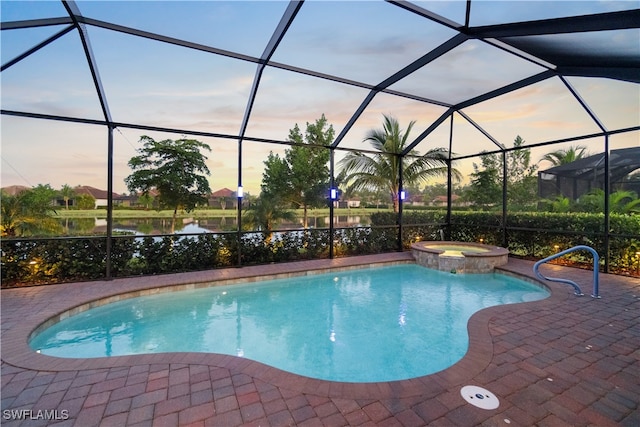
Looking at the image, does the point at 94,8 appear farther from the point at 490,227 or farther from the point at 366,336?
the point at 490,227

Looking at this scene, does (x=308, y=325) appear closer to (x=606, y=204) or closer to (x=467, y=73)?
(x=467, y=73)

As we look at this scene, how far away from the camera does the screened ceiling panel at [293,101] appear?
6352mm

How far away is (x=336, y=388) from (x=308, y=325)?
7.82 feet

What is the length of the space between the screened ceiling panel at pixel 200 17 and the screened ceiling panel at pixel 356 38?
45 cm

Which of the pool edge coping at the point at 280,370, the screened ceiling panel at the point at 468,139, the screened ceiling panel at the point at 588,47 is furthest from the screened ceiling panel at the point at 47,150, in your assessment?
the screened ceiling panel at the point at 468,139

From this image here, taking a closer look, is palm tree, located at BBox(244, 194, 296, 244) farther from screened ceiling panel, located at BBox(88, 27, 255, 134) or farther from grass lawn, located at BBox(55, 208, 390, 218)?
screened ceiling panel, located at BBox(88, 27, 255, 134)

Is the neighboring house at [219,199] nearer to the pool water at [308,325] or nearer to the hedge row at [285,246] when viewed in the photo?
→ the hedge row at [285,246]

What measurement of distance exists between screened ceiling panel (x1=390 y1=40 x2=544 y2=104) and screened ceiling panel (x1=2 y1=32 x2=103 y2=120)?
6.26 metres

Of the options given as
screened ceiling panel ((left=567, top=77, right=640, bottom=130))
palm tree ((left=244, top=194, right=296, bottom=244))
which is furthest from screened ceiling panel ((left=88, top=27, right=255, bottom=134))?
screened ceiling panel ((left=567, top=77, right=640, bottom=130))

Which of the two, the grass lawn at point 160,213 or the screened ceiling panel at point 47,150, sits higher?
the screened ceiling panel at point 47,150

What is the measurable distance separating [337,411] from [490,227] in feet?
31.0

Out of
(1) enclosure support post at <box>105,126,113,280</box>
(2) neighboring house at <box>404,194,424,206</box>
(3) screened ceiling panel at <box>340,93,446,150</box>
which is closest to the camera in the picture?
(1) enclosure support post at <box>105,126,113,280</box>

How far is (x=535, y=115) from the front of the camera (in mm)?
7781

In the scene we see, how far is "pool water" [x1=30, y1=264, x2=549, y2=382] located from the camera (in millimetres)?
3904
